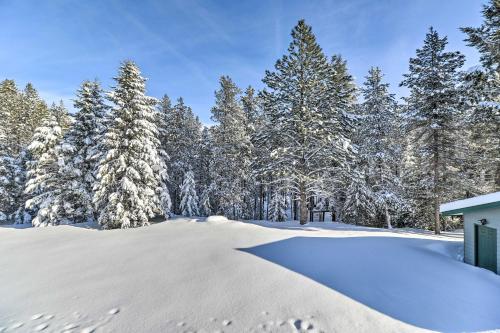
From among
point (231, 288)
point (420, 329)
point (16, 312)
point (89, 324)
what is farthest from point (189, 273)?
point (420, 329)

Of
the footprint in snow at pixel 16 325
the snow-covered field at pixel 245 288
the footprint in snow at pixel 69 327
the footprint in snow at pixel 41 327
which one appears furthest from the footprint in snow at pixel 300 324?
the footprint in snow at pixel 16 325

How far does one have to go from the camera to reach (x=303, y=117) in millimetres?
19391

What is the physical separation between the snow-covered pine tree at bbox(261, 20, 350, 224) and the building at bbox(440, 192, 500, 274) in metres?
9.50

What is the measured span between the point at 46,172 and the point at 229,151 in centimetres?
1525

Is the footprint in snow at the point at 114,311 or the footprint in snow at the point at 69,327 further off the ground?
the footprint in snow at the point at 114,311

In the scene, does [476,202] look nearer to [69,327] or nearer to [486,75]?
[486,75]

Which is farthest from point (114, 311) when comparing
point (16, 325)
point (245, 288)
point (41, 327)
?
point (245, 288)

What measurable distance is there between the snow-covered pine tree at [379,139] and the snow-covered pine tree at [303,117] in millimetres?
3913

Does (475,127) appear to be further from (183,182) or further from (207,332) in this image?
(183,182)

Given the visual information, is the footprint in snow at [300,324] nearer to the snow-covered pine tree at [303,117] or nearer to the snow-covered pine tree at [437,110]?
the snow-covered pine tree at [303,117]

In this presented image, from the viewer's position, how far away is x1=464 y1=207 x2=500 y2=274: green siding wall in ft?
29.1

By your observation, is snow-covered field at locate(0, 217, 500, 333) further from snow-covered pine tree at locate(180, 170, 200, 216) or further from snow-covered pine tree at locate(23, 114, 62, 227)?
snow-covered pine tree at locate(180, 170, 200, 216)

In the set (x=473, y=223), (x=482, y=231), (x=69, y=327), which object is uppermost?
(x=473, y=223)

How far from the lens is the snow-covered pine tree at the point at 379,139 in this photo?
74.3 ft
